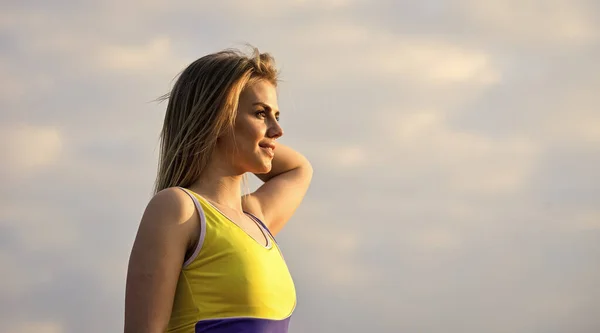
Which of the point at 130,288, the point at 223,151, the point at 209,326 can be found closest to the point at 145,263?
the point at 130,288

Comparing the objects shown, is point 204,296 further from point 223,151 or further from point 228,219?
point 223,151

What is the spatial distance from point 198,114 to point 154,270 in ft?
3.33

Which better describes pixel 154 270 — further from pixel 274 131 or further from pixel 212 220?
pixel 274 131

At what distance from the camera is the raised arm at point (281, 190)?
6.45 meters

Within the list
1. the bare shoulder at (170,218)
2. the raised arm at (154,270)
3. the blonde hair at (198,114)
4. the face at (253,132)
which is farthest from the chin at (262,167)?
the raised arm at (154,270)

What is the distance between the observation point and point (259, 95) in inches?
229

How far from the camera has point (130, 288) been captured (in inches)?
202

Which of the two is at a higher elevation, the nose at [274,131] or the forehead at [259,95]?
the forehead at [259,95]

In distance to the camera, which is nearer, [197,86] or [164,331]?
[164,331]

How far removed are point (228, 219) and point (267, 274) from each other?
0.39 metres

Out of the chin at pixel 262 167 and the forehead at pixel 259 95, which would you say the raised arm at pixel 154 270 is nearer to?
the chin at pixel 262 167

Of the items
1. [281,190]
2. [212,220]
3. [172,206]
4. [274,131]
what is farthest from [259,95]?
[281,190]

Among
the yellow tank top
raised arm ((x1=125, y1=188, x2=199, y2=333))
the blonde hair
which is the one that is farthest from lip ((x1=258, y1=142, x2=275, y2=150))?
raised arm ((x1=125, y1=188, x2=199, y2=333))

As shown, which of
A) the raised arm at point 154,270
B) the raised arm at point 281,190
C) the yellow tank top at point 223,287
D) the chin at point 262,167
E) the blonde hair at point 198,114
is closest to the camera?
the raised arm at point 154,270
